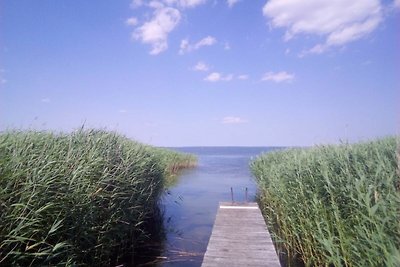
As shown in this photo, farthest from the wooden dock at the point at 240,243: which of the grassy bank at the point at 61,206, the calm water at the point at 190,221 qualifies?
the grassy bank at the point at 61,206

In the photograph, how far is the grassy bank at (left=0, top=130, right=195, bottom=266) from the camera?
127 inches

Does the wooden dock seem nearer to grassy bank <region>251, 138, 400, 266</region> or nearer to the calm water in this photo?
grassy bank <region>251, 138, 400, 266</region>

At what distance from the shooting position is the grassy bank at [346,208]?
2.93m

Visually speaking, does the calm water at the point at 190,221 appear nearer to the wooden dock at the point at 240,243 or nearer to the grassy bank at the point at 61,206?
the wooden dock at the point at 240,243

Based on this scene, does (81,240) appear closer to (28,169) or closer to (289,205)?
(28,169)

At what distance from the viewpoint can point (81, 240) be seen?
14.3ft

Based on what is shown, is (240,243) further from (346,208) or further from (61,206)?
(61,206)

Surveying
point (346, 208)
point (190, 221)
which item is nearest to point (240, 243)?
point (346, 208)

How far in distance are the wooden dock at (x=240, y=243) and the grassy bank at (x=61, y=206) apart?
6.02ft

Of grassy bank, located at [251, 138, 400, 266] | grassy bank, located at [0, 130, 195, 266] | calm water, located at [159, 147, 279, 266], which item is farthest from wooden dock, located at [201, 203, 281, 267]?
grassy bank, located at [0, 130, 195, 266]

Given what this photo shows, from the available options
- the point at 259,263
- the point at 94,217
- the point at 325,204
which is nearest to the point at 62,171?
the point at 94,217

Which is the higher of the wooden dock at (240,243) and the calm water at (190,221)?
the wooden dock at (240,243)

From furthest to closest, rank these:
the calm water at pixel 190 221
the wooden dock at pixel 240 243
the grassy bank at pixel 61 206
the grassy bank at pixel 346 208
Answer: the calm water at pixel 190 221, the wooden dock at pixel 240 243, the grassy bank at pixel 61 206, the grassy bank at pixel 346 208

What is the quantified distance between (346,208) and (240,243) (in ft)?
6.86
